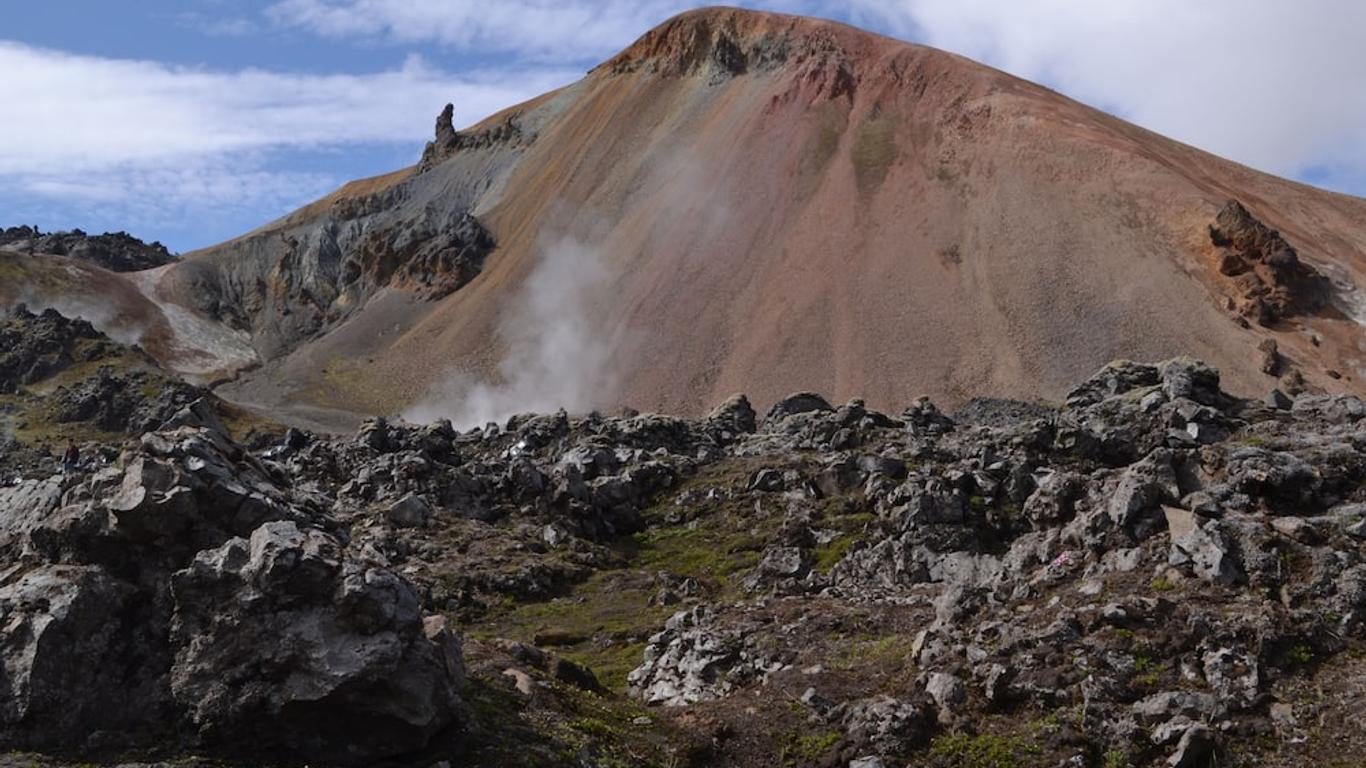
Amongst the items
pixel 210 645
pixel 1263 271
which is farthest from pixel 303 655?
pixel 1263 271

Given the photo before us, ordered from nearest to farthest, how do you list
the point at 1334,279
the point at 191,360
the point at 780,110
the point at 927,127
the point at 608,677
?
the point at 608,677, the point at 1334,279, the point at 927,127, the point at 780,110, the point at 191,360

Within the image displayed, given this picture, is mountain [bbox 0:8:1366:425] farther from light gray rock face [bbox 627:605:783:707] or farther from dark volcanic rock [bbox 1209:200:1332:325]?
light gray rock face [bbox 627:605:783:707]

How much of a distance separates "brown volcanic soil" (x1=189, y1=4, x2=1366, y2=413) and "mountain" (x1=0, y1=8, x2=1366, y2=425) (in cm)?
33

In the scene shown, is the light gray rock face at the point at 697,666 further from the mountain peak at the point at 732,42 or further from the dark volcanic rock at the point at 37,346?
the mountain peak at the point at 732,42

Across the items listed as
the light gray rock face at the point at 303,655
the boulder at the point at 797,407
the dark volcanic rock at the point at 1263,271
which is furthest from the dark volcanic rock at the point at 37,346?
the light gray rock face at the point at 303,655

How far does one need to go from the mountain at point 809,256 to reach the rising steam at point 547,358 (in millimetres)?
427

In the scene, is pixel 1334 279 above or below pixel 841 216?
below

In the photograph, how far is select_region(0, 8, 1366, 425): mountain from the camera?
103 metres

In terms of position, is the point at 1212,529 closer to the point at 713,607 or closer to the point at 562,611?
the point at 713,607

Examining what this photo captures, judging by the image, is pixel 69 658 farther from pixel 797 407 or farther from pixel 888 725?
pixel 797 407

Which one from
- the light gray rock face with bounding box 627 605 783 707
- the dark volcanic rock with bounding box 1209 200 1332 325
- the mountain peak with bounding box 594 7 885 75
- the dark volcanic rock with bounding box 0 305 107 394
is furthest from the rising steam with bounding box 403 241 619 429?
the light gray rock face with bounding box 627 605 783 707

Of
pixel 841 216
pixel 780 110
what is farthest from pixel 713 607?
pixel 780 110

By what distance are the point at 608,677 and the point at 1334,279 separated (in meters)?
95.5

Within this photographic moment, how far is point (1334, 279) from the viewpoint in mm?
104750
